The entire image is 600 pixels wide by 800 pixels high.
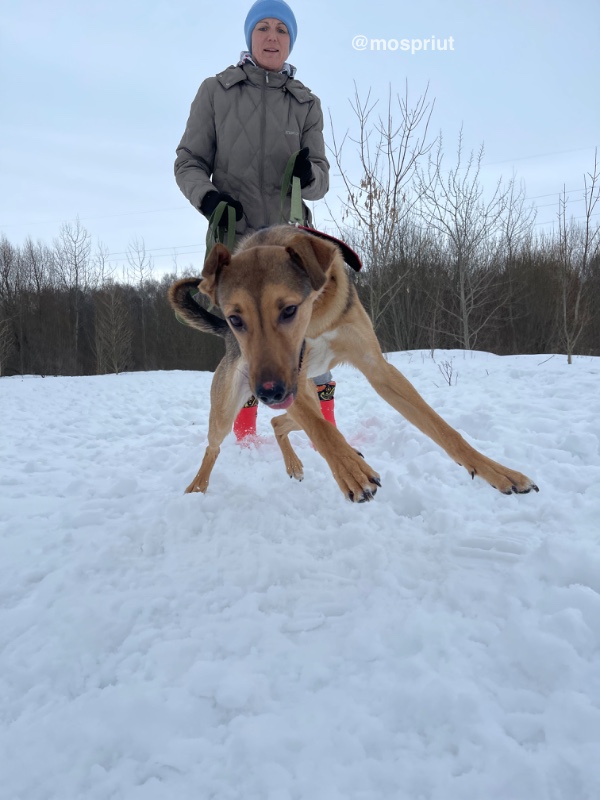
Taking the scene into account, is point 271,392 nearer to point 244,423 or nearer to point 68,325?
point 244,423

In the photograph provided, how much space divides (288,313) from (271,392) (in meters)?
0.44

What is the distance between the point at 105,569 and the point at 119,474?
1725mm

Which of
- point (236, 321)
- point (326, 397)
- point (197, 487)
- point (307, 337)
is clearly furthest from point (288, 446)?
point (236, 321)

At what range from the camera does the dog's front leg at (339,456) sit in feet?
6.68

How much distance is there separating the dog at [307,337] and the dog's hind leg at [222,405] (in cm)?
25

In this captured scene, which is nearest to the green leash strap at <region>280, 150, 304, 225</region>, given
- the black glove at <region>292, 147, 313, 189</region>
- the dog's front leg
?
the black glove at <region>292, 147, 313, 189</region>

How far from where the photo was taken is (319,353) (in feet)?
8.70

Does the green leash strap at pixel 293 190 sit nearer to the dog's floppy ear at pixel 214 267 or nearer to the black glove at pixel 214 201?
the black glove at pixel 214 201

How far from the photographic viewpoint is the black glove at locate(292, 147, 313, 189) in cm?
298

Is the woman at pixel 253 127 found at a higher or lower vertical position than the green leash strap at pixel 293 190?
→ higher

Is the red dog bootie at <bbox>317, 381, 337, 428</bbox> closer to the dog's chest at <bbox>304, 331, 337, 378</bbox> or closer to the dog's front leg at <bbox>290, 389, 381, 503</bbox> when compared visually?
the dog's chest at <bbox>304, 331, 337, 378</bbox>

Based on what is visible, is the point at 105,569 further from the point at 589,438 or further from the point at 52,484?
the point at 589,438

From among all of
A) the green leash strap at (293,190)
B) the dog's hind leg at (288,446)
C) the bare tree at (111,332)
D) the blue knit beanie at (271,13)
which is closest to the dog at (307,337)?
the green leash strap at (293,190)

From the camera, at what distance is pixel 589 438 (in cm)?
334
